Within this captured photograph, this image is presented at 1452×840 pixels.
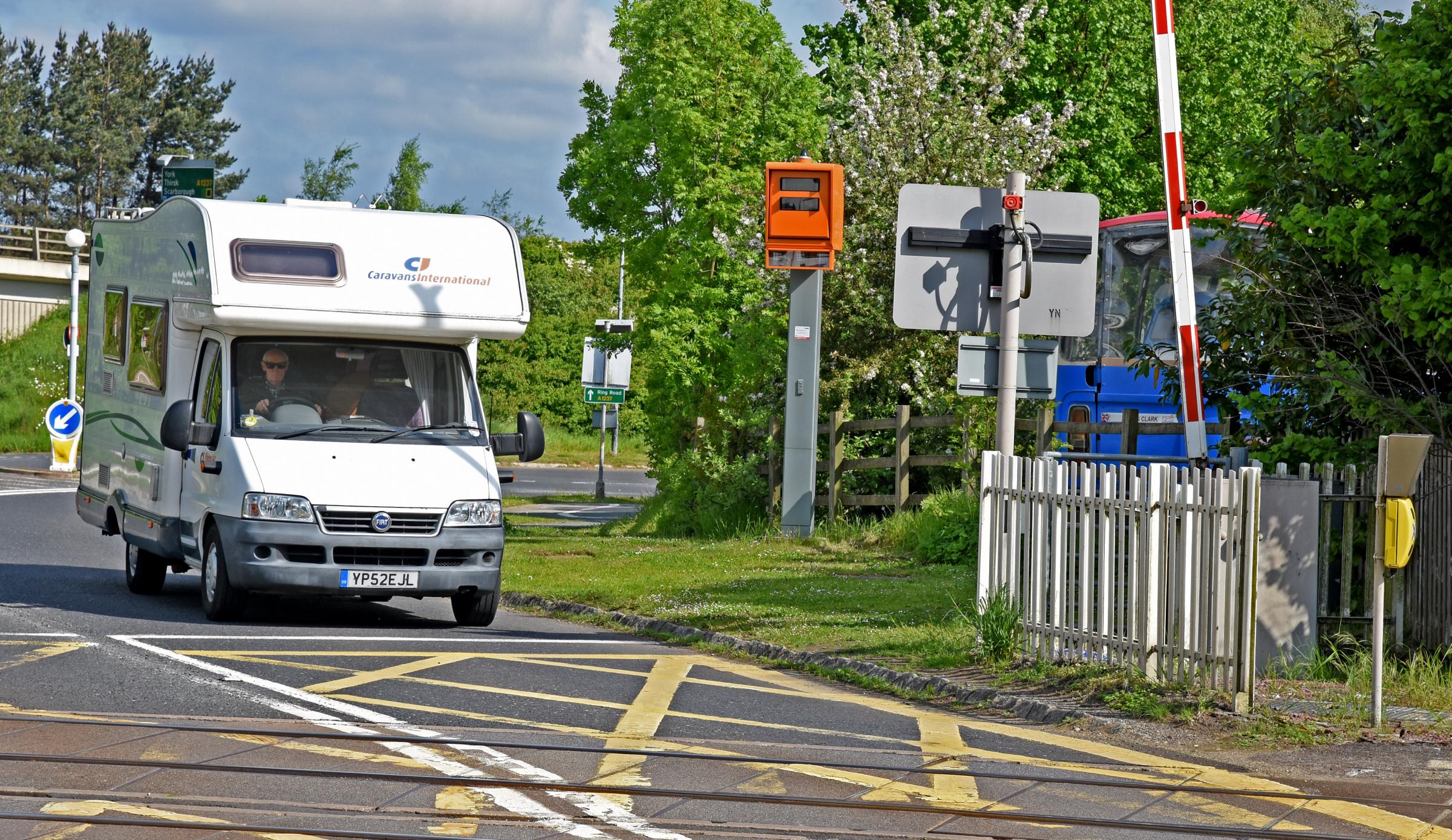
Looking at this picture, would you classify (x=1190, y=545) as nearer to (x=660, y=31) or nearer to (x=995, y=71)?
(x=660, y=31)

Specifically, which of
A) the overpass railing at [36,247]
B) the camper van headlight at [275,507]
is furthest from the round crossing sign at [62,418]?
the overpass railing at [36,247]

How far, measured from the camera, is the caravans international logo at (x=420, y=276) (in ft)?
41.1

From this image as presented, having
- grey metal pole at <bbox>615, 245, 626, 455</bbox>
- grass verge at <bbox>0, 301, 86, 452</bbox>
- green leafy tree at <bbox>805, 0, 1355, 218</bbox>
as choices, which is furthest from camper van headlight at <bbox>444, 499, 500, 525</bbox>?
grey metal pole at <bbox>615, 245, 626, 455</bbox>

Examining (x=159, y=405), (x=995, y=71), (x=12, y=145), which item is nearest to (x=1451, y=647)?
(x=159, y=405)

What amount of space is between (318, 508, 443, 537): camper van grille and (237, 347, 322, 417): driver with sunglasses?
103cm

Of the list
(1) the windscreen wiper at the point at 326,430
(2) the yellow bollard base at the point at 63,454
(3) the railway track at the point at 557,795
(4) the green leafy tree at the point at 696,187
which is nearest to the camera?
(3) the railway track at the point at 557,795

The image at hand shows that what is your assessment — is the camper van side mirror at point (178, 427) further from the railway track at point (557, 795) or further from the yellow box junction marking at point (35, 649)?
the railway track at point (557, 795)

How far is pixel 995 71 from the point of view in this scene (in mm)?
28906

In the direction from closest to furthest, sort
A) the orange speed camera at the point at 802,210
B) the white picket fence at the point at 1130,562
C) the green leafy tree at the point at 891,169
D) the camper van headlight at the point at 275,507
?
the white picket fence at the point at 1130,562 → the camper van headlight at the point at 275,507 → the orange speed camera at the point at 802,210 → the green leafy tree at the point at 891,169

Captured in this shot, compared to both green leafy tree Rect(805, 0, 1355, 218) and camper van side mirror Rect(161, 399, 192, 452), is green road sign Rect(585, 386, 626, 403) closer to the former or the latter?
green leafy tree Rect(805, 0, 1355, 218)

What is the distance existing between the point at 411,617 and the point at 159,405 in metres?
2.71

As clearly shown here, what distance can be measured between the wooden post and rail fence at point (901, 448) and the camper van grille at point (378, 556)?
26.3 feet

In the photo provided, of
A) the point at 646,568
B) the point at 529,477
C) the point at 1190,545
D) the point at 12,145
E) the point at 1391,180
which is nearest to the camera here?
the point at 1190,545

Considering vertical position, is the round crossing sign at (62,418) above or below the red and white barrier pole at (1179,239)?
below
